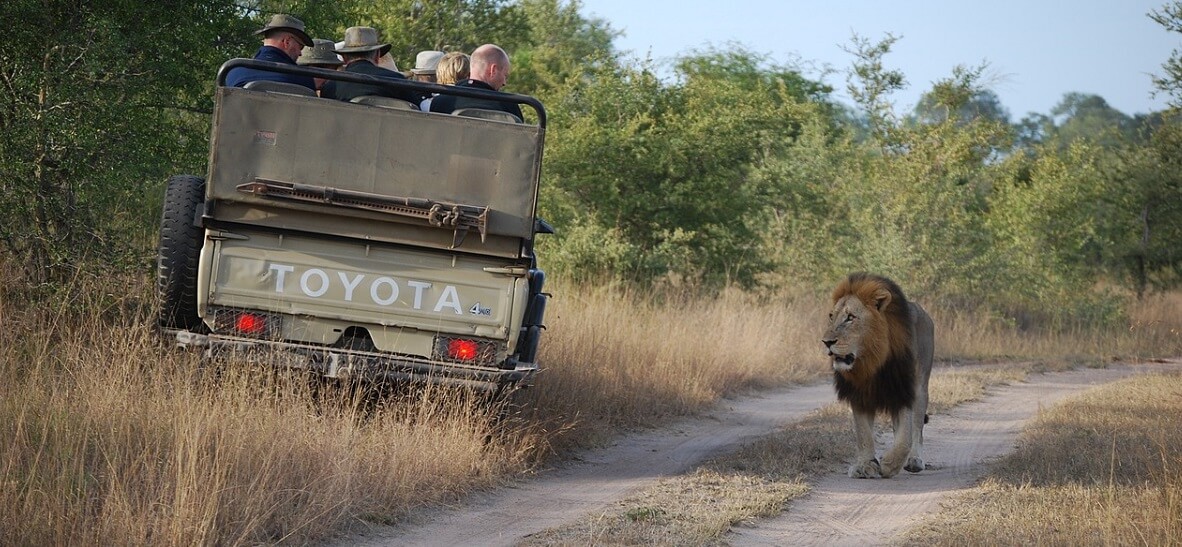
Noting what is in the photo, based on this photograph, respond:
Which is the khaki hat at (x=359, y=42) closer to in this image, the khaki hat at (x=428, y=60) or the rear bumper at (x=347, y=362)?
the khaki hat at (x=428, y=60)

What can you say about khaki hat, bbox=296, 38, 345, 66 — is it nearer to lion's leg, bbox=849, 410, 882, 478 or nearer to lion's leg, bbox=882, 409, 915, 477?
lion's leg, bbox=849, 410, 882, 478

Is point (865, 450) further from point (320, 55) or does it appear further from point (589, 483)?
point (320, 55)

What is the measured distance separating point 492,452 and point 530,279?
3.61 feet

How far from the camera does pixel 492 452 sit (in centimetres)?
787

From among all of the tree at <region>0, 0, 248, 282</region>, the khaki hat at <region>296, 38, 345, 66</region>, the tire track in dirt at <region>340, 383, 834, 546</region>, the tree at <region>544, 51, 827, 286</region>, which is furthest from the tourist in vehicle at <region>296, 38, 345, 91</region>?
the tree at <region>544, 51, 827, 286</region>

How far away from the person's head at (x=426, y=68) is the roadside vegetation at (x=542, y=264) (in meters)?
1.89

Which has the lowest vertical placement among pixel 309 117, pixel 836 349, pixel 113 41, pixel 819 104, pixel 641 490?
pixel 641 490

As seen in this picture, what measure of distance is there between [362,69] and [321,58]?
27.6 inches

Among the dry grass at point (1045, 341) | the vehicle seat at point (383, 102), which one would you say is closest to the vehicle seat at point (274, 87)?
the vehicle seat at point (383, 102)

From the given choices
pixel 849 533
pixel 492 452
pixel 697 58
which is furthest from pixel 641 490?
pixel 697 58

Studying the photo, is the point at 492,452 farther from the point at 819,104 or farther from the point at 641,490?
the point at 819,104

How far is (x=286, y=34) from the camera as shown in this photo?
29.7 feet

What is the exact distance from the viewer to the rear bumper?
7191 mm

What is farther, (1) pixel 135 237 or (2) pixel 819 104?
(2) pixel 819 104
